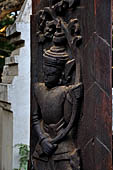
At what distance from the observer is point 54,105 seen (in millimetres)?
2131

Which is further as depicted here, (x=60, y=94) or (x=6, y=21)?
(x=6, y=21)

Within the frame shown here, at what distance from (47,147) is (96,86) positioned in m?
0.55

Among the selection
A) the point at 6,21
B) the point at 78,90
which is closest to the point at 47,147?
the point at 78,90

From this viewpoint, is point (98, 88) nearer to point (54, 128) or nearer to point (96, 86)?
point (96, 86)

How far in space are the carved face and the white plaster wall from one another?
72.8 inches

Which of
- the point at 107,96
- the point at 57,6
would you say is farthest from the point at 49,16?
the point at 107,96

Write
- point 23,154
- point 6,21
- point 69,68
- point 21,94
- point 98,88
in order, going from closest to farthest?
point 98,88
point 69,68
point 23,154
point 21,94
point 6,21

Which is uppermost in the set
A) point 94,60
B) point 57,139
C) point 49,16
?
point 49,16

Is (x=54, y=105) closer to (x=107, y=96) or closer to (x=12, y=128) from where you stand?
(x=107, y=96)

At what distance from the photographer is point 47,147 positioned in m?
2.15

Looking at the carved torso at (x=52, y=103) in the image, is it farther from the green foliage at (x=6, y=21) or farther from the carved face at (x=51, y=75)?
the green foliage at (x=6, y=21)

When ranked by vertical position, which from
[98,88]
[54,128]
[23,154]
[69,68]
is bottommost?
[23,154]

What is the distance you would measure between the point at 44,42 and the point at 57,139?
28.4 inches

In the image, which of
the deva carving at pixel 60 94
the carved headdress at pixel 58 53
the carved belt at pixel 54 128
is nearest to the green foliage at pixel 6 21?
the deva carving at pixel 60 94
